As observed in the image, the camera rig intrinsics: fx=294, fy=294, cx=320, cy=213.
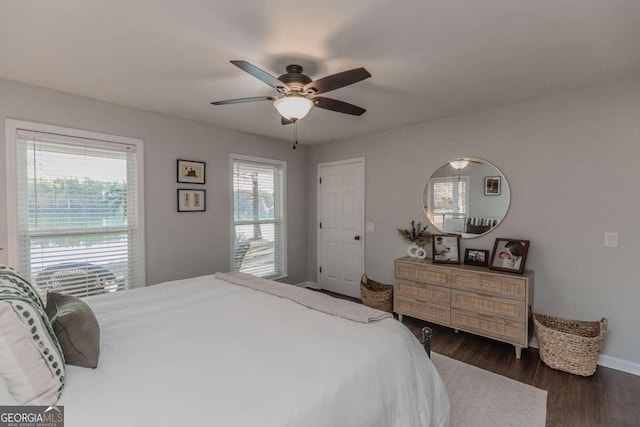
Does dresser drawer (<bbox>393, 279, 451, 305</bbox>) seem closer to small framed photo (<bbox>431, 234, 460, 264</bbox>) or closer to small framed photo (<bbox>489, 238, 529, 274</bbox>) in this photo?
small framed photo (<bbox>431, 234, 460, 264</bbox>)

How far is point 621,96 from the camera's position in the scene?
2418mm

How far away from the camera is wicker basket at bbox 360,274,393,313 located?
3664 mm

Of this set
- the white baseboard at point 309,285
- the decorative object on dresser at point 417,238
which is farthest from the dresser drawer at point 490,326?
the white baseboard at point 309,285

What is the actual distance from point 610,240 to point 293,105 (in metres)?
2.85

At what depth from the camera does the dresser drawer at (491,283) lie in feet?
8.48

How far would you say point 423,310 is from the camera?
3.20 metres

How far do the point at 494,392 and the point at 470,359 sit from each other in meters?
0.49

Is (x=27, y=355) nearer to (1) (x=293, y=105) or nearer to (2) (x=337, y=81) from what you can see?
(1) (x=293, y=105)

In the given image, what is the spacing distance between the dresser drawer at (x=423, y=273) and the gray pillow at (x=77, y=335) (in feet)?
9.19

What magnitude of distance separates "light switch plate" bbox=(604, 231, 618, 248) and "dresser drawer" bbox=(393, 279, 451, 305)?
1338 mm

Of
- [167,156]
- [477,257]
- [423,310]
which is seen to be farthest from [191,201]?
[477,257]

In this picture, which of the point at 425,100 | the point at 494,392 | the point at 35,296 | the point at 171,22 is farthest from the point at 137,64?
the point at 494,392

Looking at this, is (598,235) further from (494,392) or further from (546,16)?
(546,16)

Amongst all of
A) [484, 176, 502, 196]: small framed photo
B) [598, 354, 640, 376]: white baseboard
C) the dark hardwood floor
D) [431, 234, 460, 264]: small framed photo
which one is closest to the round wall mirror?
[484, 176, 502, 196]: small framed photo
